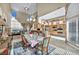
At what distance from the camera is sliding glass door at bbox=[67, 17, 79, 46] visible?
195 cm

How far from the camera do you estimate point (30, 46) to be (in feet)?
6.48

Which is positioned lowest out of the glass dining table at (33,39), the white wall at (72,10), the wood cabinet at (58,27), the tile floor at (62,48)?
the tile floor at (62,48)

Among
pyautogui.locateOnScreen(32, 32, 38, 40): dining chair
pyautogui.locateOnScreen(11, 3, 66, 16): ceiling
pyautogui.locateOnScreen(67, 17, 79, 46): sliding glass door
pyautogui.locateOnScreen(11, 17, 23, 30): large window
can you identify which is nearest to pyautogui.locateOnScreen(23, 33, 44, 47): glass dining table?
pyautogui.locateOnScreen(32, 32, 38, 40): dining chair

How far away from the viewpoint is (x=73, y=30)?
1.97m

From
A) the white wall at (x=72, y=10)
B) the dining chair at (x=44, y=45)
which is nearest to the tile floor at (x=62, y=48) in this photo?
the dining chair at (x=44, y=45)

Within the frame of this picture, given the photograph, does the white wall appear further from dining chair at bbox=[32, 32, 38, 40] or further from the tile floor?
dining chair at bbox=[32, 32, 38, 40]

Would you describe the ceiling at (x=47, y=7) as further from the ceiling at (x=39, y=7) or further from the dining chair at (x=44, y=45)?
the dining chair at (x=44, y=45)

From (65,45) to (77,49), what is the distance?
0.20 metres

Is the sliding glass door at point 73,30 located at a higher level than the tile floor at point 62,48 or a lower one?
higher

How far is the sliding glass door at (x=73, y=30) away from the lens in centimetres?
195

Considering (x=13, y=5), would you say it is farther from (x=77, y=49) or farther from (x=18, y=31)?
(x=77, y=49)

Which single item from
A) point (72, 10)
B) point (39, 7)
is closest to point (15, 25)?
point (39, 7)

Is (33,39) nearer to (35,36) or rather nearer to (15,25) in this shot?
(35,36)
